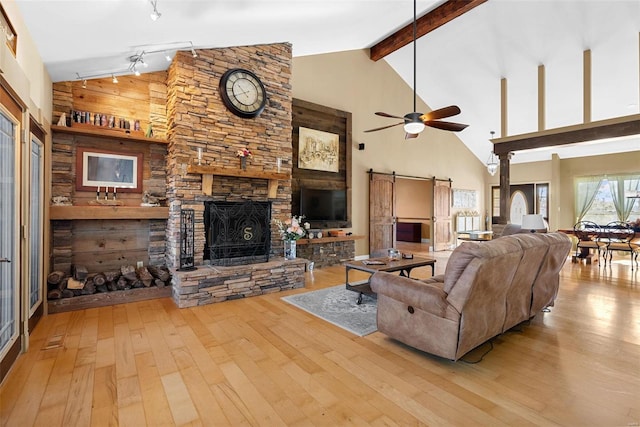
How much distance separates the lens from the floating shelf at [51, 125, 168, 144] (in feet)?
13.0

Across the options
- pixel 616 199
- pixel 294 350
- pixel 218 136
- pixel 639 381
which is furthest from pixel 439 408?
pixel 616 199

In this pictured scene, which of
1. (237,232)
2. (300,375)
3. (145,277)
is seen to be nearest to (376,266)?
(300,375)

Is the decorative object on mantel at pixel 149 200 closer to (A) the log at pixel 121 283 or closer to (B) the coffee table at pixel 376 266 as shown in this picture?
(A) the log at pixel 121 283

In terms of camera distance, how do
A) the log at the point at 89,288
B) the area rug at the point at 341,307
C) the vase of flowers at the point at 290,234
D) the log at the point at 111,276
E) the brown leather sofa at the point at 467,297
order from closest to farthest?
the brown leather sofa at the point at 467,297, the area rug at the point at 341,307, the log at the point at 89,288, the log at the point at 111,276, the vase of flowers at the point at 290,234

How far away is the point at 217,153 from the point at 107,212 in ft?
5.33

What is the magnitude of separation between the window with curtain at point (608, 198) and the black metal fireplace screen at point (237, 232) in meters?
9.62

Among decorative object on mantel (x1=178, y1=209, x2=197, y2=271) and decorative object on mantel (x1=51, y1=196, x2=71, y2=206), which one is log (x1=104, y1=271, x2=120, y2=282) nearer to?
decorative object on mantel (x1=178, y1=209, x2=197, y2=271)

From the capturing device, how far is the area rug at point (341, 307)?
10.8 ft

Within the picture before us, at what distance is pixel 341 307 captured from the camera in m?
3.88

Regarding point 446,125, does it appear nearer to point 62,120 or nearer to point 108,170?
point 108,170

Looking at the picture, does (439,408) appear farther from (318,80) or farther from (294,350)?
(318,80)

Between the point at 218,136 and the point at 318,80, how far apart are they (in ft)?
10.4

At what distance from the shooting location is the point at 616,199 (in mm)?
8812

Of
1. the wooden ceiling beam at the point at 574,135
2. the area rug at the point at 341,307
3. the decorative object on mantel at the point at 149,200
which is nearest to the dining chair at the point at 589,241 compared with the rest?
the wooden ceiling beam at the point at 574,135
